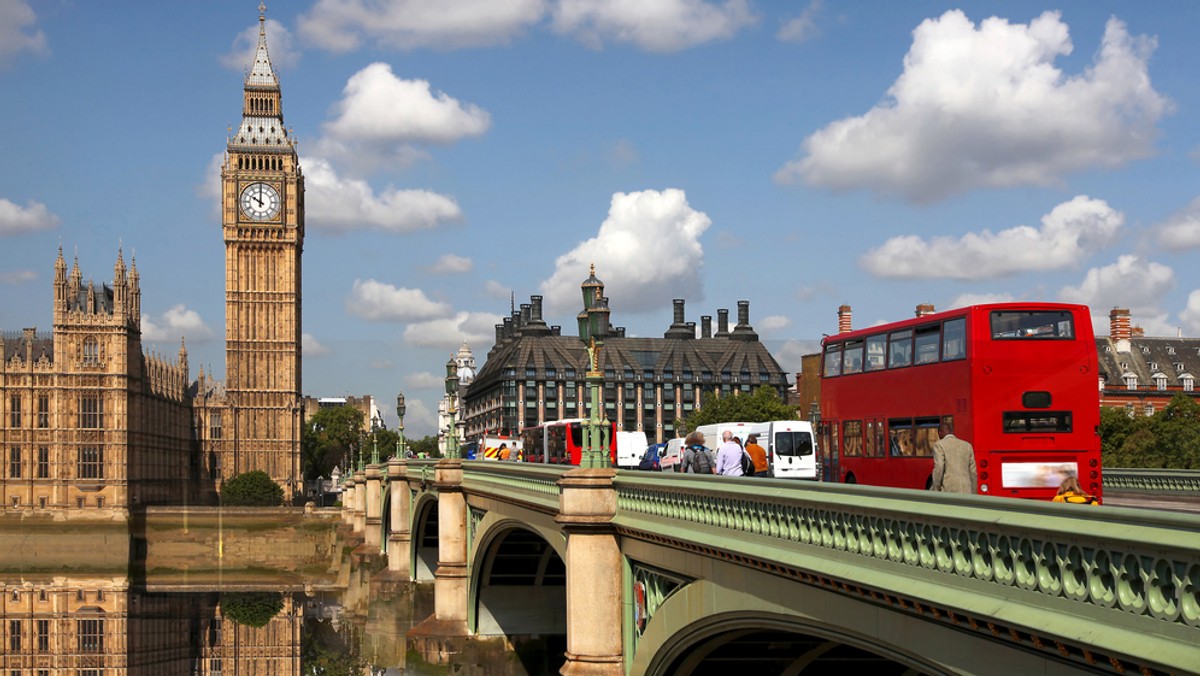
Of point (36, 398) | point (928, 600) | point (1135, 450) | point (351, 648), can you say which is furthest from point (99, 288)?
point (928, 600)

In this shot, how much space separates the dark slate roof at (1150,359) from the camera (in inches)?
4272

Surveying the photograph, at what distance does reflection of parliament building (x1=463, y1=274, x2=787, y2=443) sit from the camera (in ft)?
571

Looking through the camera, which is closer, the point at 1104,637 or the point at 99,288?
the point at 1104,637

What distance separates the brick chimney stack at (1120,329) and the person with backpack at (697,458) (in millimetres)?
92939

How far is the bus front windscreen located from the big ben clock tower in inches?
5218

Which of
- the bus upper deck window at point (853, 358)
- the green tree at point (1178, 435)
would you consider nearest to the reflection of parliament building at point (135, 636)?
the bus upper deck window at point (853, 358)

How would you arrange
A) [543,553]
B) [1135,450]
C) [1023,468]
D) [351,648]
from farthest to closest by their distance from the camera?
[1135,450] → [351,648] → [543,553] → [1023,468]

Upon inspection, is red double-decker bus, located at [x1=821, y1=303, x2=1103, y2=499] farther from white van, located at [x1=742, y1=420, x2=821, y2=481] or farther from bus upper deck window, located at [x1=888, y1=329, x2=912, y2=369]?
white van, located at [x1=742, y1=420, x2=821, y2=481]

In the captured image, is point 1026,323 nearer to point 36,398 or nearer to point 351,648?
point 351,648

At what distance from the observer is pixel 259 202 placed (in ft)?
510

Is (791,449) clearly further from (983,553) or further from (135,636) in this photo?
(135,636)

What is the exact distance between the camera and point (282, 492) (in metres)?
149

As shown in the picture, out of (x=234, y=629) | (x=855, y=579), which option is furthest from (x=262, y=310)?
(x=855, y=579)

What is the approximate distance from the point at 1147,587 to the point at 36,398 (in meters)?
125
